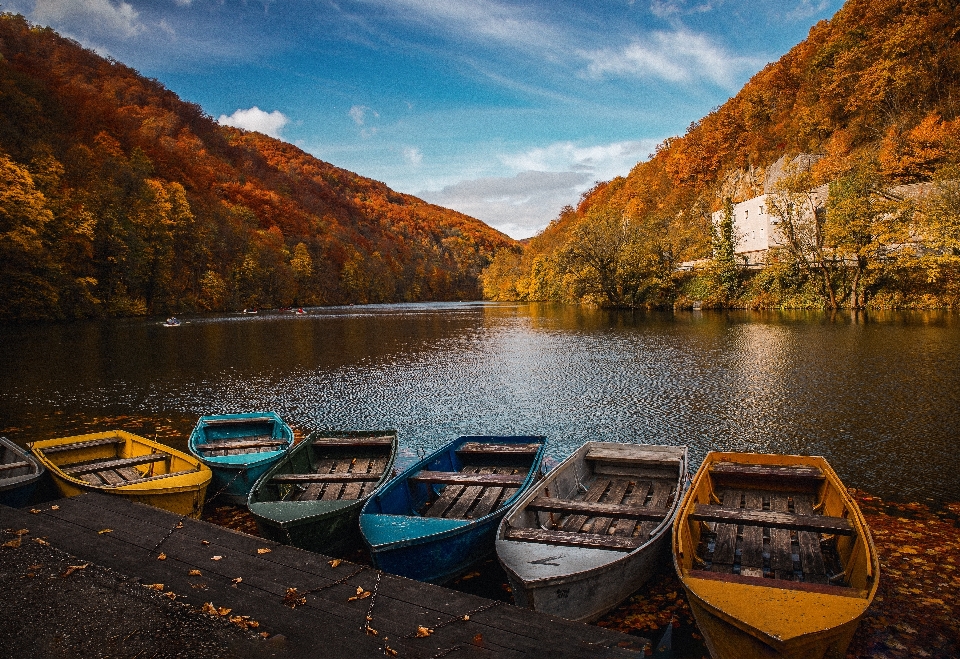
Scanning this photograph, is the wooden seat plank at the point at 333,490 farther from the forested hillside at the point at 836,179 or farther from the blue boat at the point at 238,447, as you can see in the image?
the forested hillside at the point at 836,179

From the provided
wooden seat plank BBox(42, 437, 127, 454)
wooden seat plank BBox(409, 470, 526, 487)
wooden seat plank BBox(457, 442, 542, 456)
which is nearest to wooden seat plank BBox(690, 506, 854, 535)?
wooden seat plank BBox(409, 470, 526, 487)

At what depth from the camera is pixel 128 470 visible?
8.75 meters

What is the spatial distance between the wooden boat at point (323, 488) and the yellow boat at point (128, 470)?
3.38 ft

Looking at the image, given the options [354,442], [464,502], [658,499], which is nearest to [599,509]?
[658,499]

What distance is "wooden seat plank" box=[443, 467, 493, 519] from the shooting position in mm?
7246

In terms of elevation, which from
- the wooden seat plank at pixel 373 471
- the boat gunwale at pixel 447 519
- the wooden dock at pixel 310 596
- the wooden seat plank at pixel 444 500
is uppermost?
the wooden dock at pixel 310 596

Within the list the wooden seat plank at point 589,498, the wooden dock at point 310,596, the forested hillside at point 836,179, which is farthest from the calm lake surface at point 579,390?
the forested hillside at point 836,179

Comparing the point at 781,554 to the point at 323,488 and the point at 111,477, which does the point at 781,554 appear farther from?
the point at 111,477

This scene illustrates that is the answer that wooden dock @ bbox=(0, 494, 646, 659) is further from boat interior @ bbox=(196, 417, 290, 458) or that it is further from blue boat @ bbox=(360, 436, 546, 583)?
boat interior @ bbox=(196, 417, 290, 458)

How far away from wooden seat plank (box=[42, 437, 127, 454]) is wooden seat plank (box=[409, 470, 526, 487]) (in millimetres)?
6105

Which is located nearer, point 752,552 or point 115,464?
point 752,552

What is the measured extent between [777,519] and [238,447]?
352 inches

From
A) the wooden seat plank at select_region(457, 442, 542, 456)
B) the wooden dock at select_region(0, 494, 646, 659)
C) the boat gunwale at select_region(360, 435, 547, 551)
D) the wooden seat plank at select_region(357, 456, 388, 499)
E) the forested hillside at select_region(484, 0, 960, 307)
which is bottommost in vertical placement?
the wooden seat plank at select_region(357, 456, 388, 499)

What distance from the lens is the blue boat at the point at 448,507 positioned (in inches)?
223
